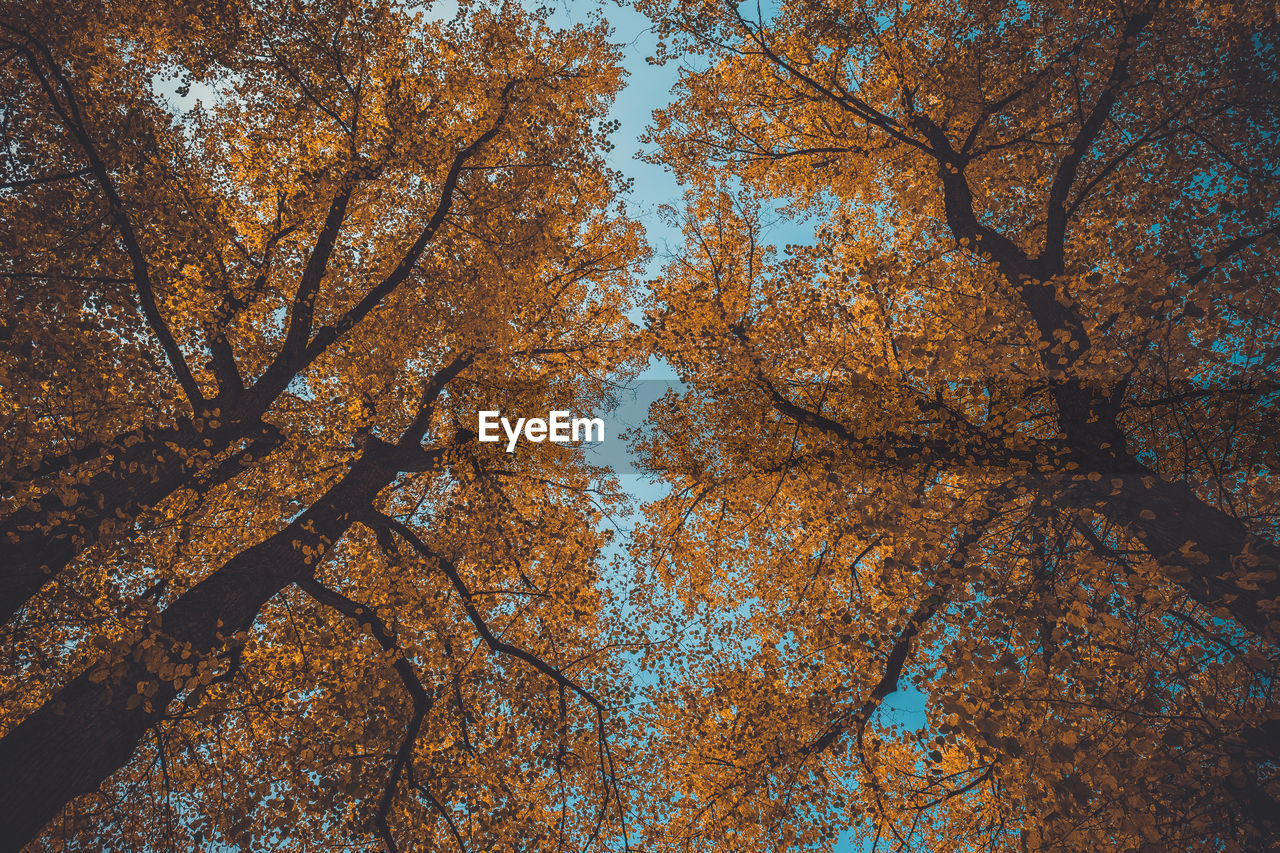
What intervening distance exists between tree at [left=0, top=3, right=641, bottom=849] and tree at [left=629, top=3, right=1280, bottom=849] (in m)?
3.01

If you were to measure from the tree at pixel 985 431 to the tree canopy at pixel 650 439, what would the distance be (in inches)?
3.6

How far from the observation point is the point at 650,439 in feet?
41.6

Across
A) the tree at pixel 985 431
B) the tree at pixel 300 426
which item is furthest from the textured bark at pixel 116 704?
the tree at pixel 985 431

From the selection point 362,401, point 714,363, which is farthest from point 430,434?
point 714,363

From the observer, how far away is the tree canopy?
5.94 meters

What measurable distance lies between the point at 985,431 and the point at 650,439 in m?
7.14

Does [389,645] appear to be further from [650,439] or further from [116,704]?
[650,439]

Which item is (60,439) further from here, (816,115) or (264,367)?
(816,115)

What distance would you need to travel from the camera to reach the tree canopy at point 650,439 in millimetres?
5941

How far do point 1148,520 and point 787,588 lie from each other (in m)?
6.41

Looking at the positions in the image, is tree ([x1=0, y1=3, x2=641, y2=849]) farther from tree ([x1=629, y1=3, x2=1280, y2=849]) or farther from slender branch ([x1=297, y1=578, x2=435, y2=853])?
tree ([x1=629, y1=3, x2=1280, y2=849])

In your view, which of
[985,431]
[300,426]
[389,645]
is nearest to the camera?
[985,431]

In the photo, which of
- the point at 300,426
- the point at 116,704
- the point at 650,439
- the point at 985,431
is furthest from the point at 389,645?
the point at 985,431

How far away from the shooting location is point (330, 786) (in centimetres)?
703
